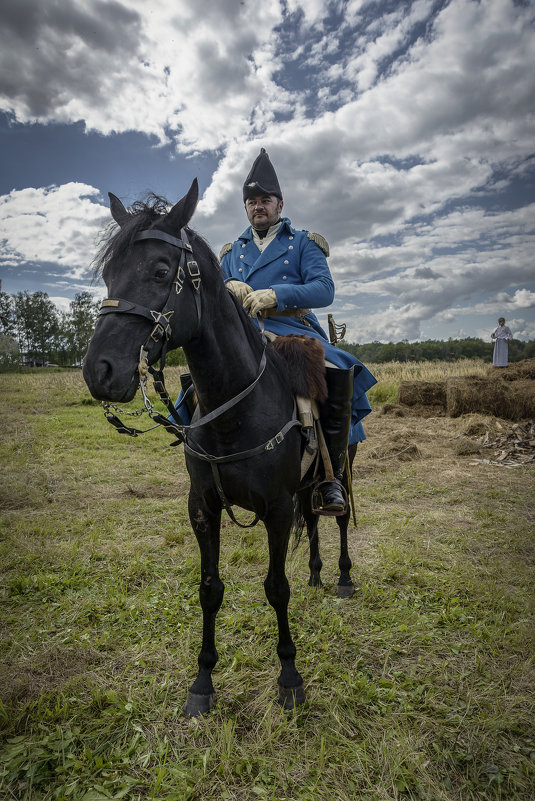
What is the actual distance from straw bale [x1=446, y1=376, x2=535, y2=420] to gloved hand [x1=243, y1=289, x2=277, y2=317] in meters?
11.0

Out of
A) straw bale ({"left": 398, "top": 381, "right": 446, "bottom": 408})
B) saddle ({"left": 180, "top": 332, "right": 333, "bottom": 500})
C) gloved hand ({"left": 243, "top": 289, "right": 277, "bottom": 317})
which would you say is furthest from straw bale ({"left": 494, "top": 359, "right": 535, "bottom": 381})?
gloved hand ({"left": 243, "top": 289, "right": 277, "bottom": 317})

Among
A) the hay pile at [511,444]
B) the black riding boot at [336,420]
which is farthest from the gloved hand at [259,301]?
the hay pile at [511,444]

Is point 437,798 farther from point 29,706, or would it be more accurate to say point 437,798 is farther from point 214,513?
point 29,706

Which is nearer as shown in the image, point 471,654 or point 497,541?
point 471,654

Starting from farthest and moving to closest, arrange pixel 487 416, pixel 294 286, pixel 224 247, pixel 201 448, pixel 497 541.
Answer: pixel 487 416 < pixel 497 541 < pixel 224 247 < pixel 294 286 < pixel 201 448

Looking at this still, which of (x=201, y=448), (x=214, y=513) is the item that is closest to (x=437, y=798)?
(x=214, y=513)

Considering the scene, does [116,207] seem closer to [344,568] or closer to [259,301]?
[259,301]

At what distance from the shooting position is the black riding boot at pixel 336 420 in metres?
3.34

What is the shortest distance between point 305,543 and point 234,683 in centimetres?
243

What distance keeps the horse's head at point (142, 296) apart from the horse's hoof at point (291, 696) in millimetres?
2364

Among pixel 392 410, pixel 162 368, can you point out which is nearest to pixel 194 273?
pixel 162 368

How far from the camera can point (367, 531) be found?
565cm

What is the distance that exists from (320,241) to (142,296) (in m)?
2.14

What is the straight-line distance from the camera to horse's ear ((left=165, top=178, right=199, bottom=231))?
218 cm
